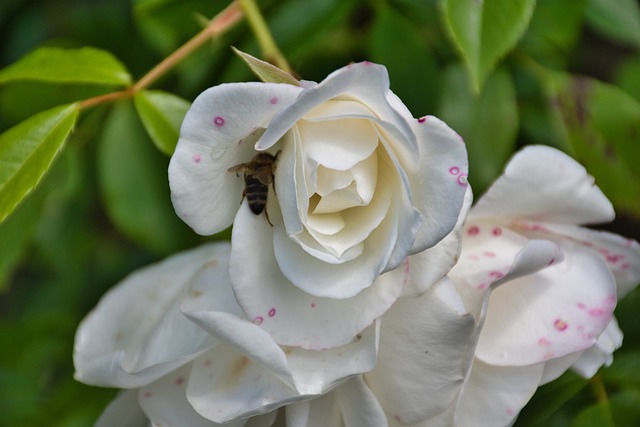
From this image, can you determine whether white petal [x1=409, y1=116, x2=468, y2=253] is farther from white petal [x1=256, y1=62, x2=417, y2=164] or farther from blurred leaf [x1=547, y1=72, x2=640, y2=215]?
blurred leaf [x1=547, y1=72, x2=640, y2=215]

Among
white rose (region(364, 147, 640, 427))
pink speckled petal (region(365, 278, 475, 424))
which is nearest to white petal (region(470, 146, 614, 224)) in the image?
white rose (region(364, 147, 640, 427))

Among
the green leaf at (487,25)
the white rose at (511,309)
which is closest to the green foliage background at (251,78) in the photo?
the green leaf at (487,25)

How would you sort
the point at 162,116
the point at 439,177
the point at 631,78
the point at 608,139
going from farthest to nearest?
the point at 631,78
the point at 608,139
the point at 162,116
the point at 439,177

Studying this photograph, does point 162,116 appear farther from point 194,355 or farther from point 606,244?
point 606,244

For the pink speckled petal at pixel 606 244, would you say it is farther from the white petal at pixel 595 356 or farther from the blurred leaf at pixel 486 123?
the blurred leaf at pixel 486 123

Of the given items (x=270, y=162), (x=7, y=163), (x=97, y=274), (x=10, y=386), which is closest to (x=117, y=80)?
(x=7, y=163)

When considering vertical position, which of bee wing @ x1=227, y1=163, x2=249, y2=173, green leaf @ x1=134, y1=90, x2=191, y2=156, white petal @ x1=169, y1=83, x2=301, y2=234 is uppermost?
white petal @ x1=169, y1=83, x2=301, y2=234

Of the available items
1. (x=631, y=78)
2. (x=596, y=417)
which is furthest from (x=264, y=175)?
(x=631, y=78)

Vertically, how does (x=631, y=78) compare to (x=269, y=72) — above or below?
below
